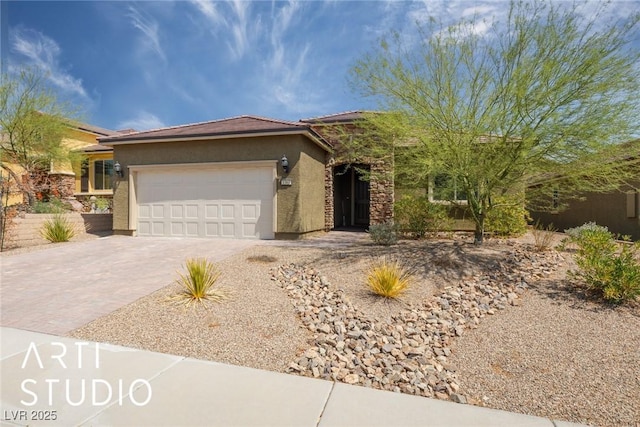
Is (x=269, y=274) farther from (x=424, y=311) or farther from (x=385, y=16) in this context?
(x=385, y=16)

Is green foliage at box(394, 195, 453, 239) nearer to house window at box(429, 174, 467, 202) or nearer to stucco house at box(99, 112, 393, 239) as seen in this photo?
stucco house at box(99, 112, 393, 239)

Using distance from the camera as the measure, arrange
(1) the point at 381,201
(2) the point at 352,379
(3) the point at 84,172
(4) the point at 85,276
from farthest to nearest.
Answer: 1. (3) the point at 84,172
2. (1) the point at 381,201
3. (4) the point at 85,276
4. (2) the point at 352,379

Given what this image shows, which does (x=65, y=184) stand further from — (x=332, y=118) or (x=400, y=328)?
(x=400, y=328)

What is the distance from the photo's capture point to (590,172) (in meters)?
6.78

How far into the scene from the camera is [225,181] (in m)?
11.6

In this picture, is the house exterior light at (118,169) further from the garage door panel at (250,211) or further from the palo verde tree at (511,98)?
the palo verde tree at (511,98)

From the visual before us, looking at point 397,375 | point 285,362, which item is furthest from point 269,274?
point 397,375

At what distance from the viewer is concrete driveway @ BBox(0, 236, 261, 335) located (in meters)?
5.11

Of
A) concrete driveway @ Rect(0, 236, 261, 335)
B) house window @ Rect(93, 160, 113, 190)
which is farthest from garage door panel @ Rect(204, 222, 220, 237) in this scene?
house window @ Rect(93, 160, 113, 190)

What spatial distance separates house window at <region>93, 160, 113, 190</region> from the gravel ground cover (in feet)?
→ 55.6

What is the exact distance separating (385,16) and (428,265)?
6089 millimetres

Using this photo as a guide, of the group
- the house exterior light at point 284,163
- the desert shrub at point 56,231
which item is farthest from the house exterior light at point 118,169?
the house exterior light at point 284,163

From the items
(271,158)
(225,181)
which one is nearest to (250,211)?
(225,181)

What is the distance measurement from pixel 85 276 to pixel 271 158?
619cm
